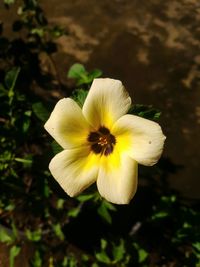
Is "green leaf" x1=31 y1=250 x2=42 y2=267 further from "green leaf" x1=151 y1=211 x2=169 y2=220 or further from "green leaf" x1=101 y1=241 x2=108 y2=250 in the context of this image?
"green leaf" x1=151 y1=211 x2=169 y2=220

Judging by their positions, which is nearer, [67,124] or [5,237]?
[67,124]

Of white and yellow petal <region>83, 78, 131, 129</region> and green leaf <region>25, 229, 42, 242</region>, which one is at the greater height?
white and yellow petal <region>83, 78, 131, 129</region>

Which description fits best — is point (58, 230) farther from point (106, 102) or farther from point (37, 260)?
point (106, 102)

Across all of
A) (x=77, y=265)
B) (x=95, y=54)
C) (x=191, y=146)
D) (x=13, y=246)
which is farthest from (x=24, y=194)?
(x=95, y=54)

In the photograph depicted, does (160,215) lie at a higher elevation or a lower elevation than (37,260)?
higher

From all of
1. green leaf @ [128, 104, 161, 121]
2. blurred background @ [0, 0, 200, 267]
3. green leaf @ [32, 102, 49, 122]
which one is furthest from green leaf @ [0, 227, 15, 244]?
green leaf @ [128, 104, 161, 121]

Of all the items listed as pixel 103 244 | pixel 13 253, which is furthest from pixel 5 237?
pixel 103 244

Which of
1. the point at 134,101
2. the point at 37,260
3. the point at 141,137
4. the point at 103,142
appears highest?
the point at 141,137
